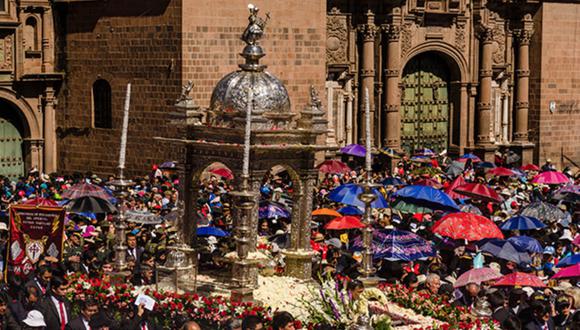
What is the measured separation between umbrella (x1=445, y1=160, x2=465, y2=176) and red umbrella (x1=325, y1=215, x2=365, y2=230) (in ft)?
32.3

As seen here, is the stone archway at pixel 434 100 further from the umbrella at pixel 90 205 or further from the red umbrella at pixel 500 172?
the umbrella at pixel 90 205

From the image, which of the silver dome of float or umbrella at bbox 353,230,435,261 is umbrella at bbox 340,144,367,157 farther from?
the silver dome of float

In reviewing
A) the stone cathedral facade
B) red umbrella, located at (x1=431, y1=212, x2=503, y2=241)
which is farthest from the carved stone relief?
red umbrella, located at (x1=431, y1=212, x2=503, y2=241)

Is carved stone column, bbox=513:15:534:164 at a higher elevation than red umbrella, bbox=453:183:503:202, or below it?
higher

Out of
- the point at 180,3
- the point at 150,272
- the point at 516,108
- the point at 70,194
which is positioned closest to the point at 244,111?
the point at 150,272

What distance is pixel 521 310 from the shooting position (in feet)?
49.0

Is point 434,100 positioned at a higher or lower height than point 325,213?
higher

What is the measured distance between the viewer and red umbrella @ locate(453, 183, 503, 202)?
78.4 ft

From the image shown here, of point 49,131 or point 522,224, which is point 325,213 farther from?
point 49,131

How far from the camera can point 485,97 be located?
36.4 meters

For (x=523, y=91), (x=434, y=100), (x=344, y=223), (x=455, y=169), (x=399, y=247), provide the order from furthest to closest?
(x=523, y=91), (x=434, y=100), (x=455, y=169), (x=344, y=223), (x=399, y=247)

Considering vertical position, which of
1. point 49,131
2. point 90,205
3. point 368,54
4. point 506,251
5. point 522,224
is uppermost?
point 368,54

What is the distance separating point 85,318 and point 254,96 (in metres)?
3.71

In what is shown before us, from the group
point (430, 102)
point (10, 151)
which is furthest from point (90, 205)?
point (430, 102)
